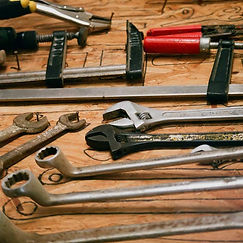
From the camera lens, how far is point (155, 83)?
187 cm

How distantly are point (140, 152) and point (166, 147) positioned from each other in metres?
0.09

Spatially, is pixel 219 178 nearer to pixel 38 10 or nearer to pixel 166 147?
pixel 166 147

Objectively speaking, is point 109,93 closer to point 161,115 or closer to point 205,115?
point 161,115

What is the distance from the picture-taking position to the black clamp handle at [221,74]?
1704 mm

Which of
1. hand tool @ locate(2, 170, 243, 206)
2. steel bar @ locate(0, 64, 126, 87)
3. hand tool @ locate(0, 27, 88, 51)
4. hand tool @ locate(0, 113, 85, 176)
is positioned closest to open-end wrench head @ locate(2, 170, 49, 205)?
hand tool @ locate(2, 170, 243, 206)

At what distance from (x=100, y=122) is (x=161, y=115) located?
237mm

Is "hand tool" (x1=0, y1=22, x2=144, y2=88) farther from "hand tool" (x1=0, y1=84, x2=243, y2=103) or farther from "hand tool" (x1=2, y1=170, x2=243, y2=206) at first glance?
"hand tool" (x1=2, y1=170, x2=243, y2=206)

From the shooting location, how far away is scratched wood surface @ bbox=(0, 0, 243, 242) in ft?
4.33

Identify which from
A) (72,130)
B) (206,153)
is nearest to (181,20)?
(72,130)

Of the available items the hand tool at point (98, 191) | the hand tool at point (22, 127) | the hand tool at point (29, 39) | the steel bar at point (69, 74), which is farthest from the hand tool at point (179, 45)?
the hand tool at point (98, 191)

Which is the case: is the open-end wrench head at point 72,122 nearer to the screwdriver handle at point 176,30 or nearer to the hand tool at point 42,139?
the hand tool at point 42,139

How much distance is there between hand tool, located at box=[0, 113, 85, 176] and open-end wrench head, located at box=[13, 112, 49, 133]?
5 centimetres

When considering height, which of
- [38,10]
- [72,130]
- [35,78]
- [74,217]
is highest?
[38,10]

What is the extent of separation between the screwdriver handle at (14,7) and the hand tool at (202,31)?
575 mm
